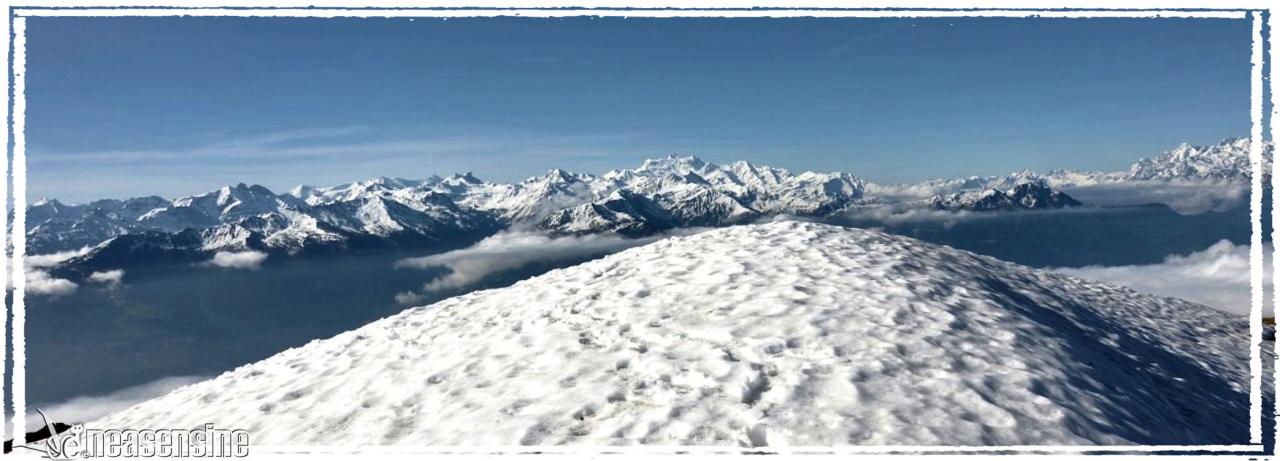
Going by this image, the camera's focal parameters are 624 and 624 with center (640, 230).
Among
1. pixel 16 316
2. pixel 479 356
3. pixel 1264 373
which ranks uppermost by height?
pixel 16 316

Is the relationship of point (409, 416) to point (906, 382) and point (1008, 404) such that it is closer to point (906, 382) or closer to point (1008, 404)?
point (906, 382)

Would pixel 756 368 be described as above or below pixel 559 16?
below

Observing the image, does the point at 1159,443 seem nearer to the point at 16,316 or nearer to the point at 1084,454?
the point at 1084,454

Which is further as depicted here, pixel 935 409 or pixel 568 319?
pixel 568 319

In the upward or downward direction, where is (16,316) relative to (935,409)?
upward

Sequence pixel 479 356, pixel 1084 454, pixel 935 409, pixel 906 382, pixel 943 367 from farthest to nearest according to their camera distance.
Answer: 1. pixel 479 356
2. pixel 943 367
3. pixel 906 382
4. pixel 935 409
5. pixel 1084 454

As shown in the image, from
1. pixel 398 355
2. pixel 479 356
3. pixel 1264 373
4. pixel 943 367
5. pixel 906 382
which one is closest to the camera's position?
pixel 906 382

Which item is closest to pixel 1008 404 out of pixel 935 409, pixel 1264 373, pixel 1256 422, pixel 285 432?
pixel 935 409
